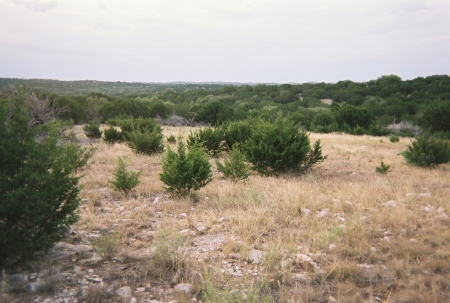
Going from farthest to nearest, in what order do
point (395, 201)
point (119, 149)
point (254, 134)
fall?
point (119, 149) → point (254, 134) → point (395, 201)

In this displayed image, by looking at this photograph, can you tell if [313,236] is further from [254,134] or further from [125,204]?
[254,134]

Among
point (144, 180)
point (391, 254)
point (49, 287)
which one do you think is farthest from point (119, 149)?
point (391, 254)

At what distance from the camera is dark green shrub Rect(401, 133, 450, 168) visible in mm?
8109

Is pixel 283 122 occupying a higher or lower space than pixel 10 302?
higher

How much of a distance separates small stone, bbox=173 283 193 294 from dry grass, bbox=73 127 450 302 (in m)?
0.15

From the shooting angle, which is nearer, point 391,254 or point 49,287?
point 49,287

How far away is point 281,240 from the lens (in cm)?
366

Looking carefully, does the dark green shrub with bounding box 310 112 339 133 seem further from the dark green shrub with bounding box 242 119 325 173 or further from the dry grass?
the dry grass

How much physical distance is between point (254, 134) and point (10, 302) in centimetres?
617

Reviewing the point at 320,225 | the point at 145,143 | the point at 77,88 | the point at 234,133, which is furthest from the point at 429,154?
the point at 77,88

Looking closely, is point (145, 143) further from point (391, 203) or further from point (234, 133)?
point (391, 203)

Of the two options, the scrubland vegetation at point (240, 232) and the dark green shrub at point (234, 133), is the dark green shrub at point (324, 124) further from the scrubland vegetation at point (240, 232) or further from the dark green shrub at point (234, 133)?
the scrubland vegetation at point (240, 232)

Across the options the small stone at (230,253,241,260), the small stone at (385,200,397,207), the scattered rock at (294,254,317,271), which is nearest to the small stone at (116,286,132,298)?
the small stone at (230,253,241,260)

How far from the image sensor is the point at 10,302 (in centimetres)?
248
